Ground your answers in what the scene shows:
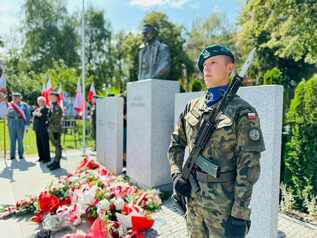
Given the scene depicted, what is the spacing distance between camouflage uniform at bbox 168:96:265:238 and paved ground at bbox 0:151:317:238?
1.53 meters

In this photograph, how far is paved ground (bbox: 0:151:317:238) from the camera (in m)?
3.50

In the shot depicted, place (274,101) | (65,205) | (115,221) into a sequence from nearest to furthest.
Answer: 1. (274,101)
2. (115,221)
3. (65,205)

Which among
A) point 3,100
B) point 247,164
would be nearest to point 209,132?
point 247,164

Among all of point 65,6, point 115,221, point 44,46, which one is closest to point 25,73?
point 44,46

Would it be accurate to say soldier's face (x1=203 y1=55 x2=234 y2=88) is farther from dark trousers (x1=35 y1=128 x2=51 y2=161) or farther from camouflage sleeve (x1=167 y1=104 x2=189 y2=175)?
dark trousers (x1=35 y1=128 x2=51 y2=161)

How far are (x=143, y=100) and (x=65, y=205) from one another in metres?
2.30

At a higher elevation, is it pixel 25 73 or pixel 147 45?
pixel 25 73

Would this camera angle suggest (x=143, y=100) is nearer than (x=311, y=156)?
No

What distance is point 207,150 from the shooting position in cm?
200

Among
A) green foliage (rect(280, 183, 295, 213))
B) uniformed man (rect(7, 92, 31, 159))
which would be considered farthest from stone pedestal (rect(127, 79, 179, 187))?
uniformed man (rect(7, 92, 31, 159))

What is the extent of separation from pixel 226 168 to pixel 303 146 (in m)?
3.02

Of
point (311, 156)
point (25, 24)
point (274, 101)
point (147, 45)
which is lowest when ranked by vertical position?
point (311, 156)

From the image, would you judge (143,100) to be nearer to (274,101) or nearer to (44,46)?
(274,101)

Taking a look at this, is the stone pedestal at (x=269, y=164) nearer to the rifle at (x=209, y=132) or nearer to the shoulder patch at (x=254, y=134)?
the rifle at (x=209, y=132)
